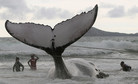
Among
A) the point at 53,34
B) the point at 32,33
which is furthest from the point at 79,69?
the point at 32,33

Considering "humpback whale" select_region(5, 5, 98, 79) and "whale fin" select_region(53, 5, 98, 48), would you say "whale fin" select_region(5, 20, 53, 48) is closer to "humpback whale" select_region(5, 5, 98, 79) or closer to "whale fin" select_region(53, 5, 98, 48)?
"humpback whale" select_region(5, 5, 98, 79)

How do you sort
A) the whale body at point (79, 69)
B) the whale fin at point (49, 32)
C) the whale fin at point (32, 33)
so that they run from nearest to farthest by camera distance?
the whale fin at point (49, 32) → the whale fin at point (32, 33) → the whale body at point (79, 69)

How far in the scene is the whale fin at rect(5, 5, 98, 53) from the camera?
593cm

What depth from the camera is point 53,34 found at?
6344 mm

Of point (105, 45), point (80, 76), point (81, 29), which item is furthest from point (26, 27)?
point (105, 45)

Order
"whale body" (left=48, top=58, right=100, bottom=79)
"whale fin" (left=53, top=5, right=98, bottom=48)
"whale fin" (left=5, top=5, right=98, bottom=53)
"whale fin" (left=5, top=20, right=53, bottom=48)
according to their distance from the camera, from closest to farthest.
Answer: "whale fin" (left=53, top=5, right=98, bottom=48) → "whale fin" (left=5, top=5, right=98, bottom=53) → "whale fin" (left=5, top=20, right=53, bottom=48) → "whale body" (left=48, top=58, right=100, bottom=79)

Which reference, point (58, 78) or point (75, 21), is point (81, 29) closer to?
point (75, 21)

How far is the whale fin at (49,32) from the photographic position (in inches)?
233

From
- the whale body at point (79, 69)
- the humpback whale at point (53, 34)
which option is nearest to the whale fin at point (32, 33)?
the humpback whale at point (53, 34)

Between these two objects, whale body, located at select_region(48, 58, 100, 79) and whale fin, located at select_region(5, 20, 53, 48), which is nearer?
whale fin, located at select_region(5, 20, 53, 48)

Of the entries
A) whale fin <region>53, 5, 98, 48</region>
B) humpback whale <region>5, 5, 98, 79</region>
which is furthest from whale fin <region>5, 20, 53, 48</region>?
whale fin <region>53, 5, 98, 48</region>

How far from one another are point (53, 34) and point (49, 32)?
102 millimetres

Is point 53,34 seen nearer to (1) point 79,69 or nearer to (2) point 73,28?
(2) point 73,28

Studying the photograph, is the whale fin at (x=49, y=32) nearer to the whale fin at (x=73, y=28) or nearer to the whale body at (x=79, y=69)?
the whale fin at (x=73, y=28)
